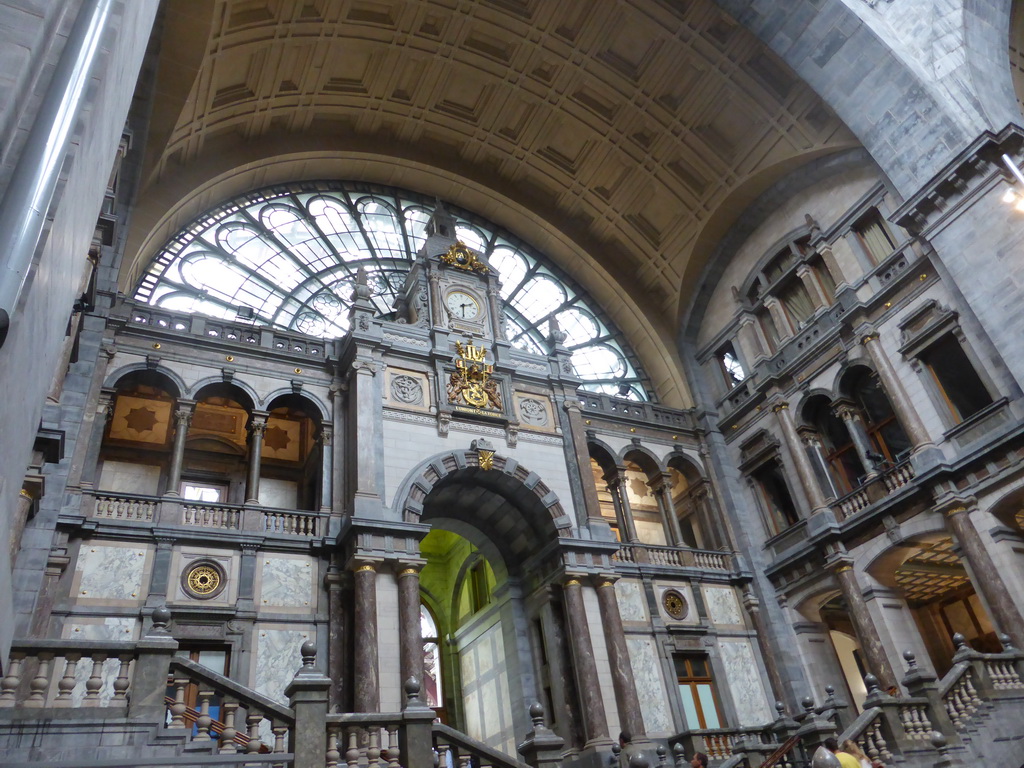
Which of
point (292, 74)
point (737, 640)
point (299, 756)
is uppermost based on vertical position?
point (292, 74)

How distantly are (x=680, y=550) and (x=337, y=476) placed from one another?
30.0ft

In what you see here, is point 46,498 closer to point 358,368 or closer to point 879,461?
point 358,368

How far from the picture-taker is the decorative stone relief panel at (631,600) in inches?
703

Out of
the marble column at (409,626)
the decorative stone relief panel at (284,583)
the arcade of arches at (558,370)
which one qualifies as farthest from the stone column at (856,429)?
the decorative stone relief panel at (284,583)

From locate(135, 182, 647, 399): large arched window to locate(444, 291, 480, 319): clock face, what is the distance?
2523 mm

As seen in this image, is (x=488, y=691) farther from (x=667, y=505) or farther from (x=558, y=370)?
(x=558, y=370)

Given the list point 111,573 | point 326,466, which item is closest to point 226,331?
point 326,466

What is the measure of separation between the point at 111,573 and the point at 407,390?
6.86 m

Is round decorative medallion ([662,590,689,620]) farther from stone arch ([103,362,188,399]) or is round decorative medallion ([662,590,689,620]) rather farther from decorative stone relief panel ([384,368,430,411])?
stone arch ([103,362,188,399])

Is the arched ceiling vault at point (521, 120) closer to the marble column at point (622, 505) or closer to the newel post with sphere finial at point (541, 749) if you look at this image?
the marble column at point (622, 505)

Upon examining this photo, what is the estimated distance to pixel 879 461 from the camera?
60.1 feet

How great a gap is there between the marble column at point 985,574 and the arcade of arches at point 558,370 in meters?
0.09

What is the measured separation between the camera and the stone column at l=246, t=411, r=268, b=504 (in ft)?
50.6

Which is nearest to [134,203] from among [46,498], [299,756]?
[46,498]
